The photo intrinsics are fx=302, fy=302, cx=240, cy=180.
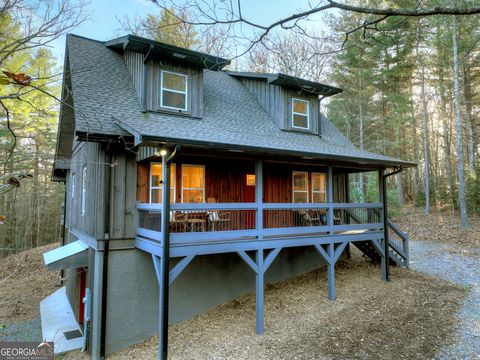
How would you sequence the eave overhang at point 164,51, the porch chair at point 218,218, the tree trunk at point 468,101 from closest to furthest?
1. the porch chair at point 218,218
2. the eave overhang at point 164,51
3. the tree trunk at point 468,101

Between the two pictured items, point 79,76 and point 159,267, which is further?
point 79,76

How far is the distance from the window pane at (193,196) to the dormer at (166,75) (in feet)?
7.72

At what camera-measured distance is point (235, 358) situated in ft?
18.9

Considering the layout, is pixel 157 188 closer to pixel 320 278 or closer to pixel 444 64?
pixel 320 278

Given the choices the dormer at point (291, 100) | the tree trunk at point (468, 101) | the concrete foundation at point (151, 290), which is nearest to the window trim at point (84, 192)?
the concrete foundation at point (151, 290)

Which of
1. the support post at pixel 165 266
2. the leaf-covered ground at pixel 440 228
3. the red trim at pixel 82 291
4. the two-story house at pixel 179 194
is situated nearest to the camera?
the support post at pixel 165 266

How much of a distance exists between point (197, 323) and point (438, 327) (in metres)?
5.45

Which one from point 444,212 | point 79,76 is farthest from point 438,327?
point 444,212

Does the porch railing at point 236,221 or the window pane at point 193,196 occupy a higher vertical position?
the window pane at point 193,196

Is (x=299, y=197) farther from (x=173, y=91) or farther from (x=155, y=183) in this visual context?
(x=173, y=91)

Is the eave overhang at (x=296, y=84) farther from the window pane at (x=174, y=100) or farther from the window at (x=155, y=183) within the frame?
the window at (x=155, y=183)

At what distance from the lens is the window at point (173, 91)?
8.77 m

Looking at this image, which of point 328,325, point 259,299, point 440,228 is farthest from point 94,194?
point 440,228

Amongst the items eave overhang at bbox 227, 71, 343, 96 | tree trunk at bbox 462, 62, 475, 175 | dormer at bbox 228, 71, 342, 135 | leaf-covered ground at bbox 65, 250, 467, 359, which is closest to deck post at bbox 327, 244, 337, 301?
leaf-covered ground at bbox 65, 250, 467, 359
